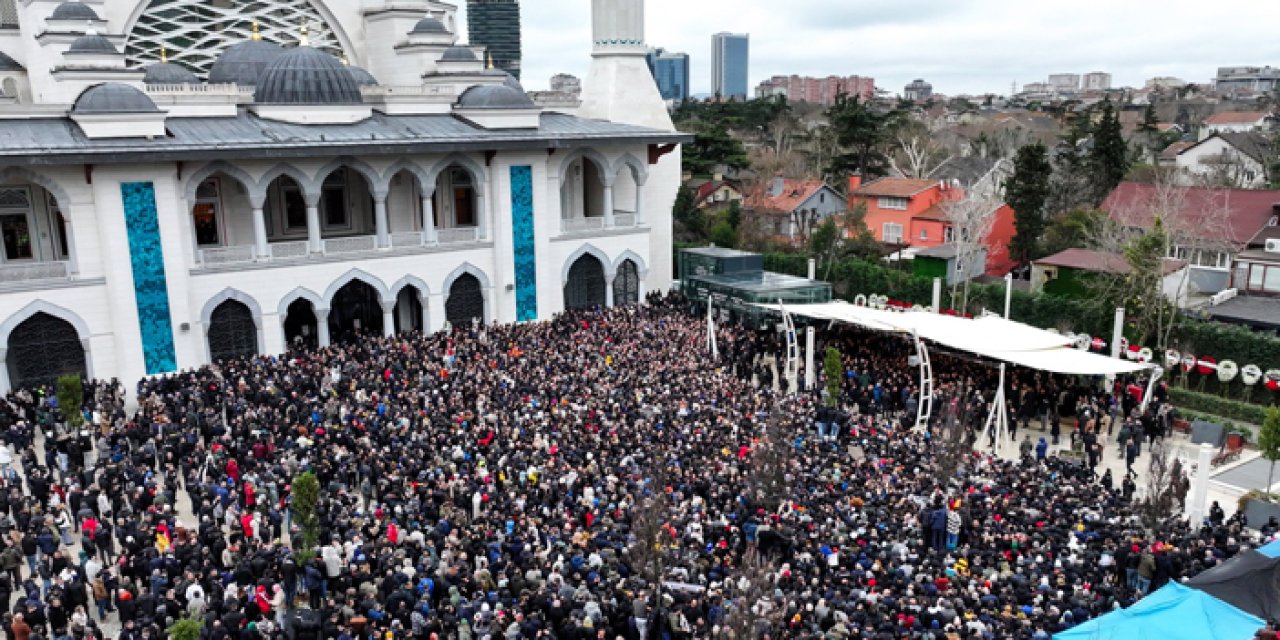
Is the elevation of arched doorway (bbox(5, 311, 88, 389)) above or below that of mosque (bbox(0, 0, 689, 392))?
below

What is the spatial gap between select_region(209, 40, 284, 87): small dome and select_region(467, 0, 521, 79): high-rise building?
92593mm

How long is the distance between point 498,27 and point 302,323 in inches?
4038

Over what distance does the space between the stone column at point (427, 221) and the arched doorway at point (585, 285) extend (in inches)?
212

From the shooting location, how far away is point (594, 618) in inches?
502

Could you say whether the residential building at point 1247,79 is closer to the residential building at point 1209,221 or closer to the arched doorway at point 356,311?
the residential building at point 1209,221

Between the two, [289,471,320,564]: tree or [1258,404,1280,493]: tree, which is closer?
[289,471,320,564]: tree

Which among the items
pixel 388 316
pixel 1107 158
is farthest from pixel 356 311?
pixel 1107 158

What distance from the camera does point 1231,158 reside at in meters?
53.0

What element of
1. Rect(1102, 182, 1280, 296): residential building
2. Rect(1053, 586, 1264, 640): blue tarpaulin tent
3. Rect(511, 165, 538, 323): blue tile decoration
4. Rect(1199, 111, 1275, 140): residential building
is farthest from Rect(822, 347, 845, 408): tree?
Rect(1199, 111, 1275, 140): residential building

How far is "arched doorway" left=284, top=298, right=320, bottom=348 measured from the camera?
29703 millimetres

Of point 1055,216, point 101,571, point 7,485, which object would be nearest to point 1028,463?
point 101,571

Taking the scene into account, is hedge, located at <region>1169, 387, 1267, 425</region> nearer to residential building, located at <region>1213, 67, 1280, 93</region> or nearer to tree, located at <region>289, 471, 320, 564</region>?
tree, located at <region>289, 471, 320, 564</region>

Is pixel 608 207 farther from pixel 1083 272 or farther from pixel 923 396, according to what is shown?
pixel 1083 272

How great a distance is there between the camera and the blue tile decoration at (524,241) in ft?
102
